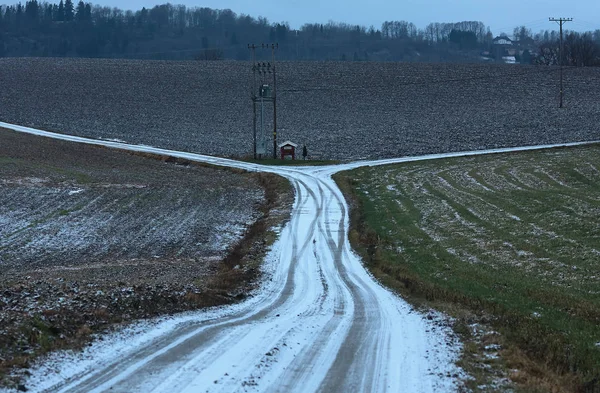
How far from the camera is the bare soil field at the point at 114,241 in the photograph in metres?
12.8

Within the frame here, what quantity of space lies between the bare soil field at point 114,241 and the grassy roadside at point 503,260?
422 centimetres

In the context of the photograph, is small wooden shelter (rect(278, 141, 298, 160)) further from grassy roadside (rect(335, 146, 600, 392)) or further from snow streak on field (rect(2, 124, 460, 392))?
snow streak on field (rect(2, 124, 460, 392))

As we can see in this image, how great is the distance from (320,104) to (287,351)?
86.1m

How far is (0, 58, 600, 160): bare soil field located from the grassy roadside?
24729 millimetres

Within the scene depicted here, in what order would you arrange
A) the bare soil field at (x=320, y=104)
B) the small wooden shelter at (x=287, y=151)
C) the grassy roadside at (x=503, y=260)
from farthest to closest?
the bare soil field at (x=320, y=104) < the small wooden shelter at (x=287, y=151) < the grassy roadside at (x=503, y=260)

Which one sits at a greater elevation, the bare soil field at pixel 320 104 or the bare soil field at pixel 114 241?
the bare soil field at pixel 320 104

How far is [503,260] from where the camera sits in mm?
20297

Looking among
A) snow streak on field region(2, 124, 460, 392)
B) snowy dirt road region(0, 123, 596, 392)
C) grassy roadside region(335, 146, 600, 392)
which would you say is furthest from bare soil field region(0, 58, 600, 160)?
snow streak on field region(2, 124, 460, 392)

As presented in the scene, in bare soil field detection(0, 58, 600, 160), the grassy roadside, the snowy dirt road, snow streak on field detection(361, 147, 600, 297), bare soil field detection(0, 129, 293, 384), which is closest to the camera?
the snowy dirt road

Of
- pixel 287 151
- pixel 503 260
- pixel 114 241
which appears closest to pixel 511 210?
pixel 503 260

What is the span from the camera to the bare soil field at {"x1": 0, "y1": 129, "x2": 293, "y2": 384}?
42.1 ft

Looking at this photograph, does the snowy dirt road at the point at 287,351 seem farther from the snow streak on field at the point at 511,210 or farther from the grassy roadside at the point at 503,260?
the snow streak on field at the point at 511,210

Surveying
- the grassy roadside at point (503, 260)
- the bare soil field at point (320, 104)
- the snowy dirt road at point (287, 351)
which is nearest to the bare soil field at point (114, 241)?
the snowy dirt road at point (287, 351)

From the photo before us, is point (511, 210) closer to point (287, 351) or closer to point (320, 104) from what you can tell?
point (287, 351)
